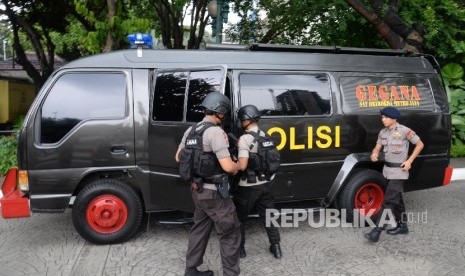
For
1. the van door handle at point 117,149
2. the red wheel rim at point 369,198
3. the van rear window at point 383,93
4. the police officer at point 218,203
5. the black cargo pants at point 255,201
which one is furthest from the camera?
the red wheel rim at point 369,198

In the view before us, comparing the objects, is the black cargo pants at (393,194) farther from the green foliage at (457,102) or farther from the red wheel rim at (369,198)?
the green foliage at (457,102)

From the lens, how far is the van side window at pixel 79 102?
417cm

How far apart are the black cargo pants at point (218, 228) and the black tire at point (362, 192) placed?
201 centimetres

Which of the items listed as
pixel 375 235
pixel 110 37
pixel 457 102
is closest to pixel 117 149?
pixel 375 235

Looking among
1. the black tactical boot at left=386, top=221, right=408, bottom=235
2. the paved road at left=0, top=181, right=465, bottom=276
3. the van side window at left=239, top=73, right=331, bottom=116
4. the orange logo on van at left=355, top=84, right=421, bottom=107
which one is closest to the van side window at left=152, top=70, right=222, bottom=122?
the van side window at left=239, top=73, right=331, bottom=116

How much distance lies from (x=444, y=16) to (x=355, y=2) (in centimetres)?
339

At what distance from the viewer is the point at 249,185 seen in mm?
3879

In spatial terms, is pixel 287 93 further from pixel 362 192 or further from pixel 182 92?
pixel 362 192

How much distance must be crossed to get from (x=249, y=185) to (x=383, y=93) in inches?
92.4

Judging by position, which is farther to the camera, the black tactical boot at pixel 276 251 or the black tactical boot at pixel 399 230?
the black tactical boot at pixel 399 230

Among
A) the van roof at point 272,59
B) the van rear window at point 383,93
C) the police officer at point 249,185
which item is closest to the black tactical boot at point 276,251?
the police officer at point 249,185

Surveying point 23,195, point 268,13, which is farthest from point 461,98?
point 23,195

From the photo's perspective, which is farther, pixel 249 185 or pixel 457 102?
pixel 457 102

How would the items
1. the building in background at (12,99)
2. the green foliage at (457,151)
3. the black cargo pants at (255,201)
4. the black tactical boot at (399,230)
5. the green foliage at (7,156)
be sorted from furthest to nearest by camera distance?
the building in background at (12,99)
the green foliage at (457,151)
the green foliage at (7,156)
the black tactical boot at (399,230)
the black cargo pants at (255,201)
